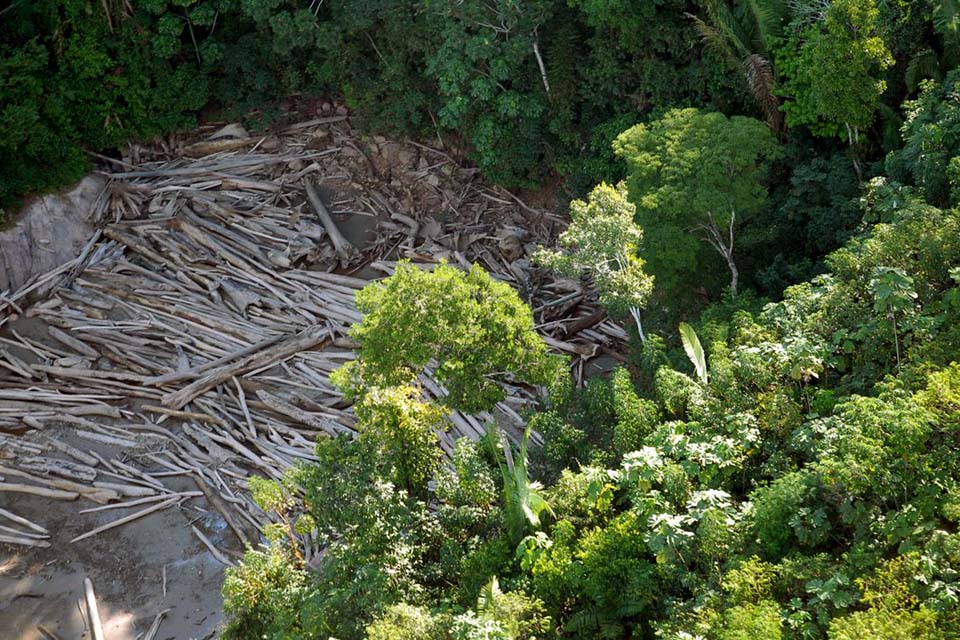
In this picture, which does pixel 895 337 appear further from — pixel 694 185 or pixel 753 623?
pixel 694 185

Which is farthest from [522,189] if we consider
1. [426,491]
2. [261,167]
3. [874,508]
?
[874,508]

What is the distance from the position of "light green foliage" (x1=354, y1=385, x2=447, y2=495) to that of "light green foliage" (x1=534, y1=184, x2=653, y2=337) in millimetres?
3077

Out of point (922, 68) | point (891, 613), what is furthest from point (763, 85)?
point (891, 613)

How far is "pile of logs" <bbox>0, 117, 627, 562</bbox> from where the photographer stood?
48.5 ft

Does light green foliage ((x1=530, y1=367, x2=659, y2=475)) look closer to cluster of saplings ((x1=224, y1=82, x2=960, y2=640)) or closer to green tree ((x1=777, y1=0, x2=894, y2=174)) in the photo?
cluster of saplings ((x1=224, y1=82, x2=960, y2=640))

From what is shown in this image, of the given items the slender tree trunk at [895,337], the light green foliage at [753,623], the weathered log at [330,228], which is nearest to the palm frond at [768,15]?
the slender tree trunk at [895,337]

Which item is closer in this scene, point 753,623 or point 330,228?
point 753,623

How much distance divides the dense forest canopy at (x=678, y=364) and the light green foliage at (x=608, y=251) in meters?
0.03

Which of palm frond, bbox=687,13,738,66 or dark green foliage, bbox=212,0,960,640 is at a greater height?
palm frond, bbox=687,13,738,66

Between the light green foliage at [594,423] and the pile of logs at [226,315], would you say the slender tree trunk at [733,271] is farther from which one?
the light green foliage at [594,423]

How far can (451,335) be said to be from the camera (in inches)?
441

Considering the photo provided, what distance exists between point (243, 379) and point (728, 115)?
10351mm

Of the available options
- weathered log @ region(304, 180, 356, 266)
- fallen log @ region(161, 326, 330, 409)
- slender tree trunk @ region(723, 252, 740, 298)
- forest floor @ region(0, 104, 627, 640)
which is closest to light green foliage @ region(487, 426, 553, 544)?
forest floor @ region(0, 104, 627, 640)

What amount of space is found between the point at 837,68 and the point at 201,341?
39.7ft
